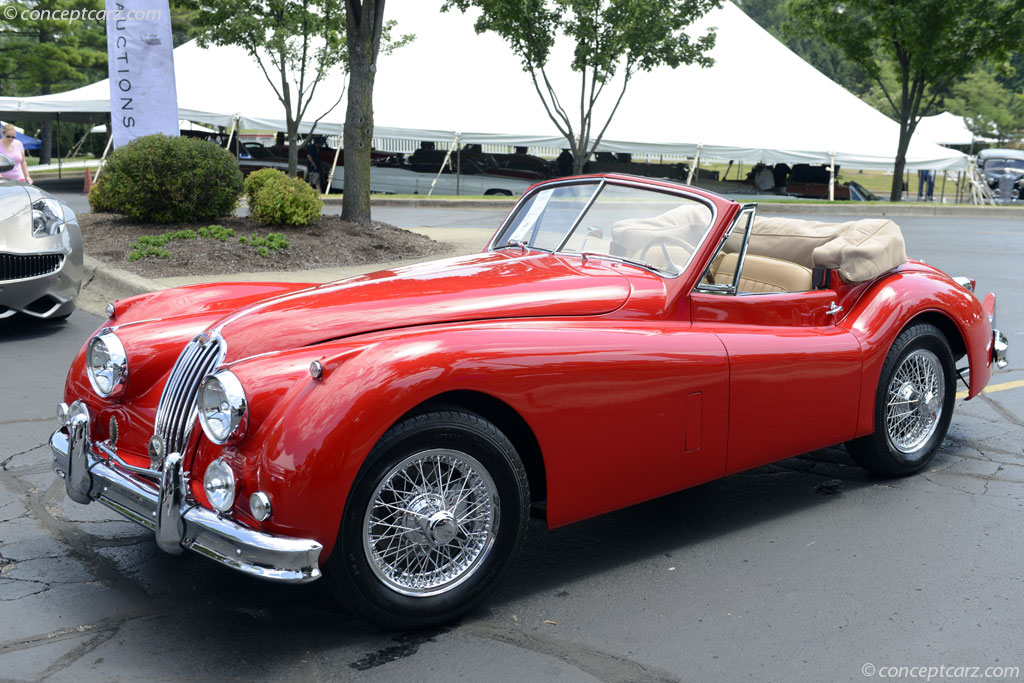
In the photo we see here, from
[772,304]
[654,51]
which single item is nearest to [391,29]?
[654,51]

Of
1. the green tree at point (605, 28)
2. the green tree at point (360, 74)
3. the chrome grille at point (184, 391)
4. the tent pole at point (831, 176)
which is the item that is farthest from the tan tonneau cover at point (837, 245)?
the tent pole at point (831, 176)

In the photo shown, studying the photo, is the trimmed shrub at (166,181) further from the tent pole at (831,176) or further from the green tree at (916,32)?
the green tree at (916,32)

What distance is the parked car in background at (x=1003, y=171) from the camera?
112ft

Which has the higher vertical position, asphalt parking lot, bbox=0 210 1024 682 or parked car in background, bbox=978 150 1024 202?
parked car in background, bbox=978 150 1024 202

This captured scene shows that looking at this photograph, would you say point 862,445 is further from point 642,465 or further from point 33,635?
point 33,635

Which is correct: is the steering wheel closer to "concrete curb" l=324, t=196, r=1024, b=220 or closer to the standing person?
the standing person

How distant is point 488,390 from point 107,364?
1.57 m

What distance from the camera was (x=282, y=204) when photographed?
12.0 meters

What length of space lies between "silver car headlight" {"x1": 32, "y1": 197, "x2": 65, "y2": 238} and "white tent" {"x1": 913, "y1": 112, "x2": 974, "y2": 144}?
34207 millimetres

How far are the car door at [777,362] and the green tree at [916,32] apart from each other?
72.3 feet

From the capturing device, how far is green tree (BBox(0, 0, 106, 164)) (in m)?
41.5

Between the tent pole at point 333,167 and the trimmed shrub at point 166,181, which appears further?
the tent pole at point 333,167

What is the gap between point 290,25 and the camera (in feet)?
72.7

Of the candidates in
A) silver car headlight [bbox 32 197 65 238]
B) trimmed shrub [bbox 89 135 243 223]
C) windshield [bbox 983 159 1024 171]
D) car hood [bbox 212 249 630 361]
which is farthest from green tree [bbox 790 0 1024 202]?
car hood [bbox 212 249 630 361]
